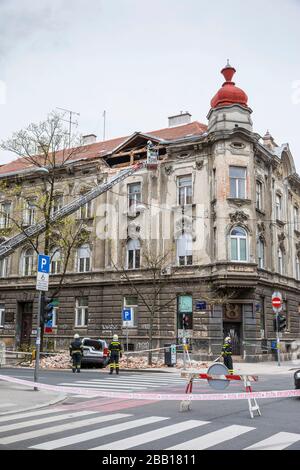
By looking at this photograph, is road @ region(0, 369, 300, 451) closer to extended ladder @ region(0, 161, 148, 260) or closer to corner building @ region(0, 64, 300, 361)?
corner building @ region(0, 64, 300, 361)

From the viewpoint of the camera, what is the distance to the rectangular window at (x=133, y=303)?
33.5 meters

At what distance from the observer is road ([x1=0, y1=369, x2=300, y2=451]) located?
7.47 metres

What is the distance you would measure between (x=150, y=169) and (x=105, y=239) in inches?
229

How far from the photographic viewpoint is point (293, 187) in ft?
135

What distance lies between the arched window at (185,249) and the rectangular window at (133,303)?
156 inches

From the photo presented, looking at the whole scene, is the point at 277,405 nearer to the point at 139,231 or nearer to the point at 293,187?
the point at 139,231

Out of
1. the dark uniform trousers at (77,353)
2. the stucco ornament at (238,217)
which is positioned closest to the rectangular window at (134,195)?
the stucco ornament at (238,217)

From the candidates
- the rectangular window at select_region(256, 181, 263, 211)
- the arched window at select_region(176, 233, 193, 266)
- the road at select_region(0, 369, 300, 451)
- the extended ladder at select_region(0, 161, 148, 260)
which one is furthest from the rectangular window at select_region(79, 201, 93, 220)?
the road at select_region(0, 369, 300, 451)

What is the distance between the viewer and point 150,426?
9.04 m

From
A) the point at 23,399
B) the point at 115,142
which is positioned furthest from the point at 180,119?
the point at 23,399

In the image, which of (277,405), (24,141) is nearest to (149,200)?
(24,141)

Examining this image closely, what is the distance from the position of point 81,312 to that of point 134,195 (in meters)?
9.01

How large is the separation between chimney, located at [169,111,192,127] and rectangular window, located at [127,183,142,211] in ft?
24.9

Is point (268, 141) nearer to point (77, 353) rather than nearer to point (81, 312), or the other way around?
point (81, 312)
